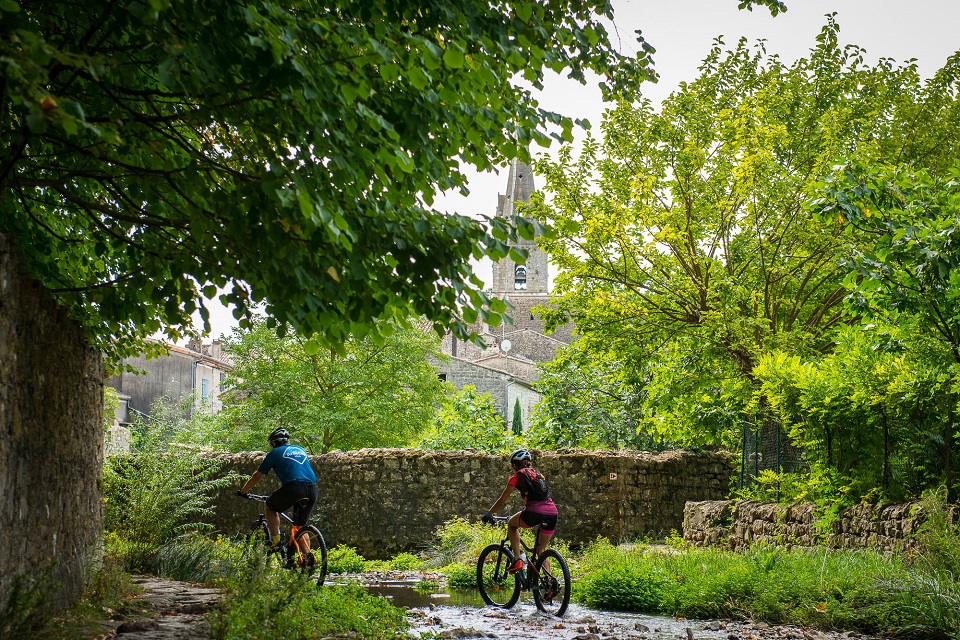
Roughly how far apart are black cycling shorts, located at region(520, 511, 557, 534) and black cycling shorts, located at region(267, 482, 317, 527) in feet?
7.78

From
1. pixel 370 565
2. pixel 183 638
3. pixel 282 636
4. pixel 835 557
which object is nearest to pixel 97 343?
pixel 183 638

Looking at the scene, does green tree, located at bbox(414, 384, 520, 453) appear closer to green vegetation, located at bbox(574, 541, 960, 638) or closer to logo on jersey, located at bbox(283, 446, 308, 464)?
green vegetation, located at bbox(574, 541, 960, 638)

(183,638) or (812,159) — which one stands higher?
(812,159)

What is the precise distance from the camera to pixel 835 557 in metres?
9.90

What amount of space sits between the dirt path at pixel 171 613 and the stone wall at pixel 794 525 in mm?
6829

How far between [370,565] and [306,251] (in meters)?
11.9

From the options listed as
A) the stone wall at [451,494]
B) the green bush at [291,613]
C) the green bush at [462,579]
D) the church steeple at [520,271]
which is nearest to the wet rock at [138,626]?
the green bush at [291,613]

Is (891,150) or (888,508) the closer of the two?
(888,508)

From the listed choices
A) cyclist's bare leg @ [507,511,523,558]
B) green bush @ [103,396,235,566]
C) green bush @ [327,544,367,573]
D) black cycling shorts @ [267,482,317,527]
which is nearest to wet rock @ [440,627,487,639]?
cyclist's bare leg @ [507,511,523,558]

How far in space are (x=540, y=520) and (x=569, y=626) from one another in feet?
Result: 5.18

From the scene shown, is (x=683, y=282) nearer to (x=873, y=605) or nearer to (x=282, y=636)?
(x=873, y=605)

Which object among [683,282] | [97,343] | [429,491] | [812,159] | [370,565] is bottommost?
[370,565]

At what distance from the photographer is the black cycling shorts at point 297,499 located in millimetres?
→ 10273

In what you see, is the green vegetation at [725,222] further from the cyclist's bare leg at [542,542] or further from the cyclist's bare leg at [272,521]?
the cyclist's bare leg at [272,521]
